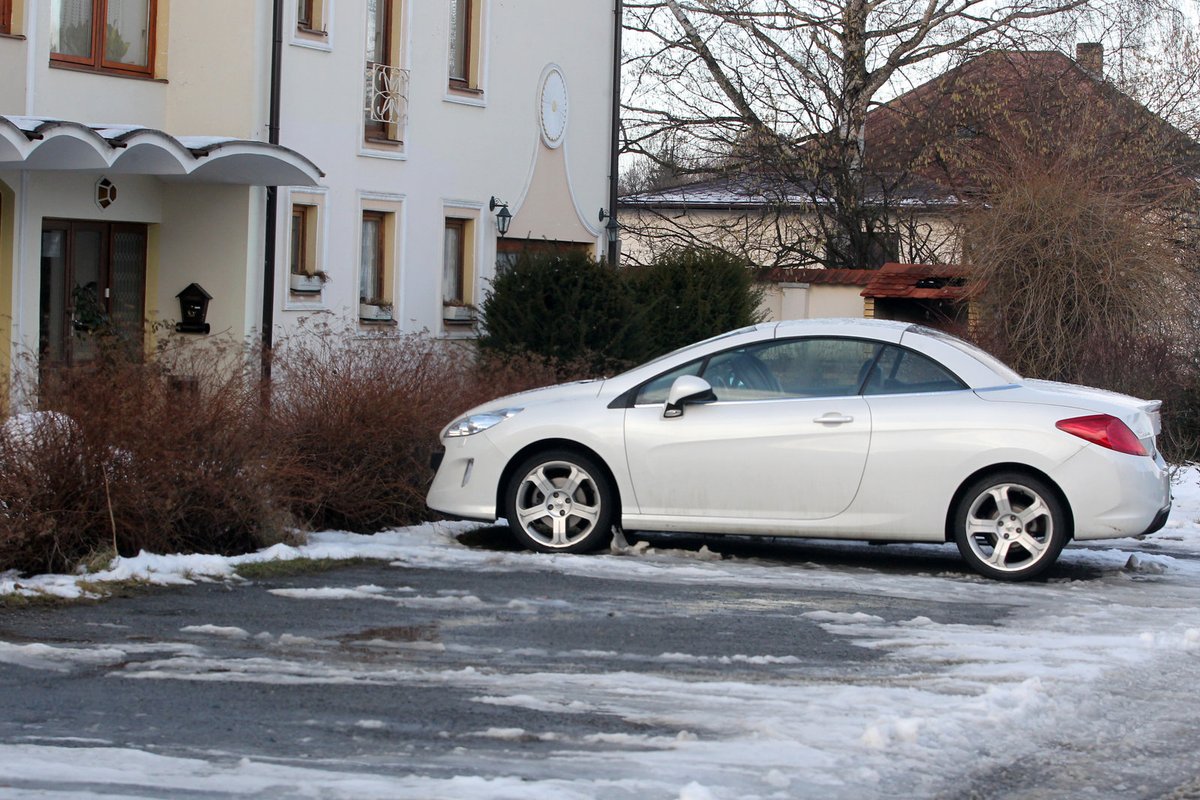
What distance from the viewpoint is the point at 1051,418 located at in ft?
31.8

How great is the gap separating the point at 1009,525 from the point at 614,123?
16825 millimetres

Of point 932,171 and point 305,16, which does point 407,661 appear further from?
point 932,171

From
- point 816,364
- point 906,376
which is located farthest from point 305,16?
point 906,376

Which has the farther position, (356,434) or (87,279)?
(87,279)

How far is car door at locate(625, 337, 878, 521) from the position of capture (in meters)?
9.95

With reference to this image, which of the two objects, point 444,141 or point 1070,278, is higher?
point 444,141

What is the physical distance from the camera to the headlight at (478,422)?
10.5m

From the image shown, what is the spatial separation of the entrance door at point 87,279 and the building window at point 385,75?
3581 mm

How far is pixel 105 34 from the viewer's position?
16.8 m

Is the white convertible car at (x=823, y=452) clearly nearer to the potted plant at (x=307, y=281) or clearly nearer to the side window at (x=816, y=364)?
the side window at (x=816, y=364)

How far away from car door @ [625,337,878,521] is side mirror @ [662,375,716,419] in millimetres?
44

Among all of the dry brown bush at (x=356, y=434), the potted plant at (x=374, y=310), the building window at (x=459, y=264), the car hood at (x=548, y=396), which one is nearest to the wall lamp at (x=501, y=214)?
the building window at (x=459, y=264)

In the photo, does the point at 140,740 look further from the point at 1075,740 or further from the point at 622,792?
the point at 1075,740

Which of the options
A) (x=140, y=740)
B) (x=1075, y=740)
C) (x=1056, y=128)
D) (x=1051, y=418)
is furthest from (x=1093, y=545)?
(x=1056, y=128)
